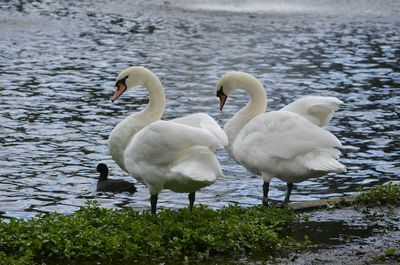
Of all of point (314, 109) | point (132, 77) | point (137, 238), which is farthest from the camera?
point (314, 109)

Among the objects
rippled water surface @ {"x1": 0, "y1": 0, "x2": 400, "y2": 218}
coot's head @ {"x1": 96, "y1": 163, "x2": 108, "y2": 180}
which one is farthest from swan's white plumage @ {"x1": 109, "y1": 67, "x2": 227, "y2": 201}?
coot's head @ {"x1": 96, "y1": 163, "x2": 108, "y2": 180}

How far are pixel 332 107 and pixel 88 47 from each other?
16.9 meters

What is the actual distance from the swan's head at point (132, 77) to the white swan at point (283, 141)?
123 cm

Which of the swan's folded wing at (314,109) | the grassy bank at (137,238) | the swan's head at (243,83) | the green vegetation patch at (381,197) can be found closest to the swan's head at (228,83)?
the swan's head at (243,83)

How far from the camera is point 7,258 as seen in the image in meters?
7.08

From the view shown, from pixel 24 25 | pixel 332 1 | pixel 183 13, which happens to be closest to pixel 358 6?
pixel 332 1

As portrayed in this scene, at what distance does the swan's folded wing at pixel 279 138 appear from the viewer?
9.08m

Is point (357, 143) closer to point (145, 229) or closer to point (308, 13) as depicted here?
point (145, 229)

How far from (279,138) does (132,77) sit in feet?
5.61

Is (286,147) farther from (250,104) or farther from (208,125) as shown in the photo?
(250,104)

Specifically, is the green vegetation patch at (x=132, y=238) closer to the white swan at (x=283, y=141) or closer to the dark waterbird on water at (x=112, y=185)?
the white swan at (x=283, y=141)

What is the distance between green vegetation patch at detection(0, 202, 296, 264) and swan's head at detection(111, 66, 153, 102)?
1789 mm

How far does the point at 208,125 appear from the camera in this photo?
8.77 meters

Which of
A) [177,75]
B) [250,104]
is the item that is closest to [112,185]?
[250,104]
